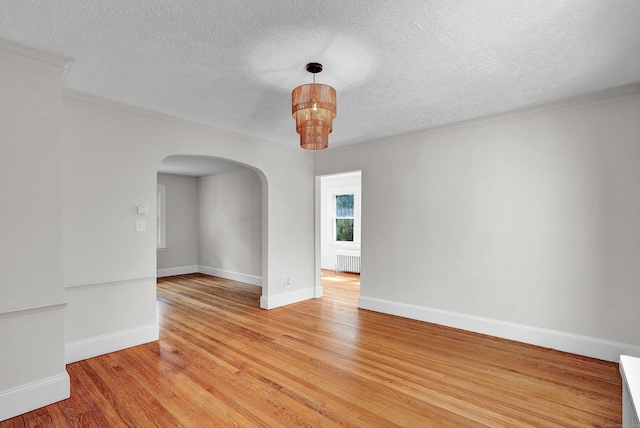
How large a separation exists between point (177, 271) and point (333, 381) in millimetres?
6198

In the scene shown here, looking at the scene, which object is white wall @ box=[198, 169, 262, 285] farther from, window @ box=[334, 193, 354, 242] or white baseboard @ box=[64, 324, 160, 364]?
white baseboard @ box=[64, 324, 160, 364]

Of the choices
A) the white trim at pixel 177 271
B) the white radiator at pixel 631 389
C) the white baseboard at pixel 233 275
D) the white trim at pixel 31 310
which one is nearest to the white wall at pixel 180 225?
the white trim at pixel 177 271

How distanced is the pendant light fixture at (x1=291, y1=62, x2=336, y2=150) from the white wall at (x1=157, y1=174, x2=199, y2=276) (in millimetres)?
6224

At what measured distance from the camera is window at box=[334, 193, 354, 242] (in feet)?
28.0

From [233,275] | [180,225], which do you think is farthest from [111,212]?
[180,225]

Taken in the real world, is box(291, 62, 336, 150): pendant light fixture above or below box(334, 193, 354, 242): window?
above

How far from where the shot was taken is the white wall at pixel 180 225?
7.57 meters

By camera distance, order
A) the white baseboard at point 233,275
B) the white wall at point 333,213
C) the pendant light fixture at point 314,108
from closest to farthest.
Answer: the pendant light fixture at point 314,108 → the white baseboard at point 233,275 → the white wall at point 333,213

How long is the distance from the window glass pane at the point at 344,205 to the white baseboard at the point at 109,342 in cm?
580

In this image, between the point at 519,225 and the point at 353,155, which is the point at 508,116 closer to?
the point at 519,225

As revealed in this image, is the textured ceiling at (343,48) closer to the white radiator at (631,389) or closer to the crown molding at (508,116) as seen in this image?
the crown molding at (508,116)

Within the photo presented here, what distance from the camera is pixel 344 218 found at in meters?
8.65

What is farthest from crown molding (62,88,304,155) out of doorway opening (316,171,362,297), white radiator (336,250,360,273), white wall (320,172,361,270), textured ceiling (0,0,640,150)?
white radiator (336,250,360,273)

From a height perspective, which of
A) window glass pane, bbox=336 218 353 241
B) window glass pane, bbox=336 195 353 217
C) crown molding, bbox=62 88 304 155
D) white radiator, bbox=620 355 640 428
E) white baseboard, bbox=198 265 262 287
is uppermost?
crown molding, bbox=62 88 304 155
